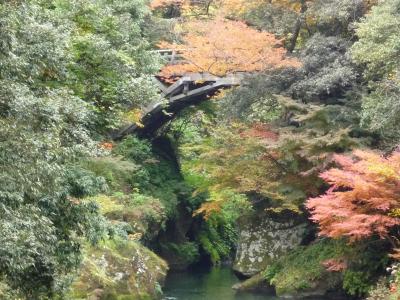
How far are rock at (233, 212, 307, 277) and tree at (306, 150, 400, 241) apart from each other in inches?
211

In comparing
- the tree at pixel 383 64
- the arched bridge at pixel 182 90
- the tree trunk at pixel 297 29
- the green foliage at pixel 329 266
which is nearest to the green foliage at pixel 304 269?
the green foliage at pixel 329 266

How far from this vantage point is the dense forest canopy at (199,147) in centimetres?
939

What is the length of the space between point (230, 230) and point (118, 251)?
17400 mm

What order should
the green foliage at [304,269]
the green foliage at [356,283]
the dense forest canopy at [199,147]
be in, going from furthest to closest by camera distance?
the green foliage at [304,269] < the green foliage at [356,283] < the dense forest canopy at [199,147]

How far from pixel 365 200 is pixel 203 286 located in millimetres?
9241

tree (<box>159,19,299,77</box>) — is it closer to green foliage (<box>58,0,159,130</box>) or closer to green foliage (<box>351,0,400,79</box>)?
green foliage (<box>351,0,400,79</box>)

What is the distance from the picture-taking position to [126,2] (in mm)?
19672

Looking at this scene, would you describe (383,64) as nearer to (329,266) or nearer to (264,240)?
(329,266)

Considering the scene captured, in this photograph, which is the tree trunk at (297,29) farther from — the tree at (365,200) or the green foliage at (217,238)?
the green foliage at (217,238)

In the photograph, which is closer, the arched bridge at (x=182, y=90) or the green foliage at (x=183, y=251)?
the arched bridge at (x=182, y=90)

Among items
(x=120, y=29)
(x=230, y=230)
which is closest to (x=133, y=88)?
(x=120, y=29)

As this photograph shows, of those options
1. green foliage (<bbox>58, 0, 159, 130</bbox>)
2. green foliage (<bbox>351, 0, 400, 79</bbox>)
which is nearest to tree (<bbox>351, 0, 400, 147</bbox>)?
green foliage (<bbox>351, 0, 400, 79</bbox>)

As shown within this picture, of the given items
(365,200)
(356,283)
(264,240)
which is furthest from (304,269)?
(365,200)

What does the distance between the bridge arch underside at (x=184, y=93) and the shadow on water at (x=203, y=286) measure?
570cm
